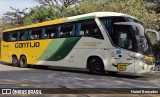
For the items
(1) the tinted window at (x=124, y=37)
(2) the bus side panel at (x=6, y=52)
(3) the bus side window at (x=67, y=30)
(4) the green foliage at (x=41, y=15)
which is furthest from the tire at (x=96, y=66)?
(4) the green foliage at (x=41, y=15)

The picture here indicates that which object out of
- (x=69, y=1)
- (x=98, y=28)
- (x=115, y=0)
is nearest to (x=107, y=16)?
(x=98, y=28)

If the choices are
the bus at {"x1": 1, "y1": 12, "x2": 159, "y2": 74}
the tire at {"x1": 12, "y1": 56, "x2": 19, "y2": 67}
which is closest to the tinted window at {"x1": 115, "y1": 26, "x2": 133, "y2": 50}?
the bus at {"x1": 1, "y1": 12, "x2": 159, "y2": 74}

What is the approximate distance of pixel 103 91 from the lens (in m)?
10.3

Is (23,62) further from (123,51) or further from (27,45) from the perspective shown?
(123,51)

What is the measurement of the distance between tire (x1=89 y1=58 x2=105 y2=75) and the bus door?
2.72ft

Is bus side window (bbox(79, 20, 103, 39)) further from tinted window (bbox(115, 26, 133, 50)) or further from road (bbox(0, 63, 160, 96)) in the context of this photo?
road (bbox(0, 63, 160, 96))

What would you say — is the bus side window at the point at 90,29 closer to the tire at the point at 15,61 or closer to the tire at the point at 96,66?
the tire at the point at 96,66

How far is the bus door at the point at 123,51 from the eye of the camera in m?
15.0

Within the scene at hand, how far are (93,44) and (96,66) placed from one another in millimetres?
1185

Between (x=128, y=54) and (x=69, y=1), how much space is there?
35.8m

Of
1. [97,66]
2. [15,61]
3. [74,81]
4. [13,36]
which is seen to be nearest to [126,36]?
[97,66]

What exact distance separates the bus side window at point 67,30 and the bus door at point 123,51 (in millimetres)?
3193

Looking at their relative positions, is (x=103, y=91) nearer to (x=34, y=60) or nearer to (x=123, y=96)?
(x=123, y=96)

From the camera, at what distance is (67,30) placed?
1834 centimetres
